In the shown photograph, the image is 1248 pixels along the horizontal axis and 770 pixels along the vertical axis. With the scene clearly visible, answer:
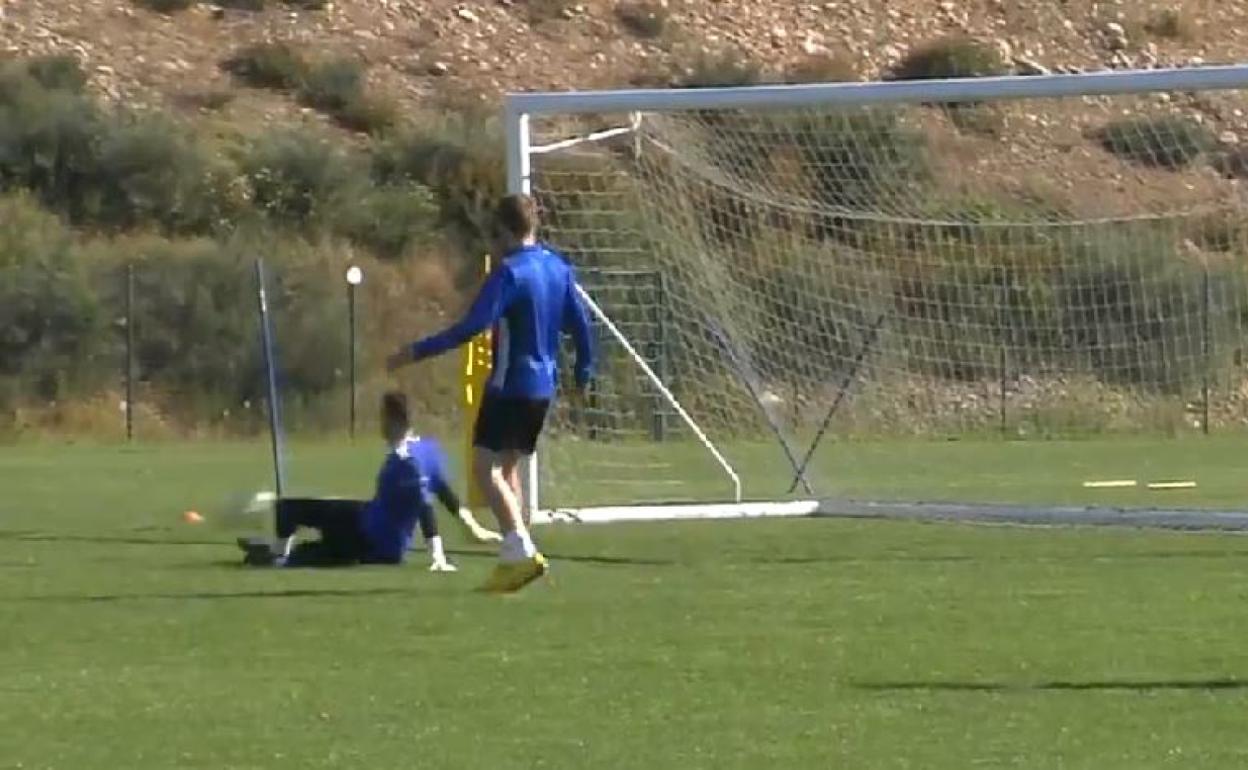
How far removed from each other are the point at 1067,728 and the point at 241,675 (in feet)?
10.6

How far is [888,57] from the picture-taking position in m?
54.5

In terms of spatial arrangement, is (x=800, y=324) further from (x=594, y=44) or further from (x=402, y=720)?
(x=594, y=44)

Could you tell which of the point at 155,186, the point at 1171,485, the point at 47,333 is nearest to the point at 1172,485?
the point at 1171,485

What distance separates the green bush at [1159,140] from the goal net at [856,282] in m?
0.06

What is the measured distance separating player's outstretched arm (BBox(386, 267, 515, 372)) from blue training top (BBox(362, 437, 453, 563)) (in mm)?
1111

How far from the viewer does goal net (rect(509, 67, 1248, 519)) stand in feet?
74.2

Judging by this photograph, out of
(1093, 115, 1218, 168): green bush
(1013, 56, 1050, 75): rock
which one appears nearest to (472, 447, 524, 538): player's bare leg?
(1093, 115, 1218, 168): green bush

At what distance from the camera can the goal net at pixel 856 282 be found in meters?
22.6

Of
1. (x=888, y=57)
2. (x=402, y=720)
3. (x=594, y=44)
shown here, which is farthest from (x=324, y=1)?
(x=402, y=720)

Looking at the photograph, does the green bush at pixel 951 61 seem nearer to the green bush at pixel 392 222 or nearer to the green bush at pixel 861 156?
the green bush at pixel 392 222

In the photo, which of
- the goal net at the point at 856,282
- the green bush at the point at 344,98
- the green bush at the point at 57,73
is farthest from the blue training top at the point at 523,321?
the green bush at the point at 344,98

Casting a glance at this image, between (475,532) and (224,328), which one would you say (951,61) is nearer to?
(224,328)

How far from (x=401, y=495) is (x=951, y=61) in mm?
38514

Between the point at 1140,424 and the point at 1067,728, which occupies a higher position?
the point at 1067,728
